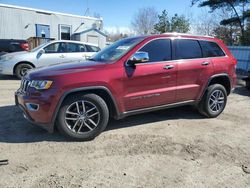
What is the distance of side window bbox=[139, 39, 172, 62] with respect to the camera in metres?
4.91

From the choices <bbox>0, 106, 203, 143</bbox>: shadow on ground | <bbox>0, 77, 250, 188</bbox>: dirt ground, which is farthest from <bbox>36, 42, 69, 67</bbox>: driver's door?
<bbox>0, 77, 250, 188</bbox>: dirt ground

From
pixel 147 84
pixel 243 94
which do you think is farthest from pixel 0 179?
pixel 243 94

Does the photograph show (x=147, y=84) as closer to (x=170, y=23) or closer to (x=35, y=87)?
(x=35, y=87)

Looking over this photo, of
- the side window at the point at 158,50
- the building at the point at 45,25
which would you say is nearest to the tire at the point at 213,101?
the side window at the point at 158,50

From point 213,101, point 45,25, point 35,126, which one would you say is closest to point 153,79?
point 213,101

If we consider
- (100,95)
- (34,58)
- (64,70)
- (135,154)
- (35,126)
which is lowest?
(135,154)

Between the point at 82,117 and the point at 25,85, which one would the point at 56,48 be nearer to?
the point at 25,85

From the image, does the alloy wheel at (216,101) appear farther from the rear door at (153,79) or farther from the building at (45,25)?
the building at (45,25)

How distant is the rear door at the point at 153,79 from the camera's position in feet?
15.2

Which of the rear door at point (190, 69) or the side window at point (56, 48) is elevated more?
the side window at point (56, 48)

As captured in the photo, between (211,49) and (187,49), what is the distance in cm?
72

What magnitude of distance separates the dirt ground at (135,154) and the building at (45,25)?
15.8 meters

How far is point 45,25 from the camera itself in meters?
21.1

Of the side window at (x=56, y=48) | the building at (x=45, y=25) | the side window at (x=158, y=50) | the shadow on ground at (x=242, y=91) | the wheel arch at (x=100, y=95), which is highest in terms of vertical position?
the building at (x=45, y=25)
